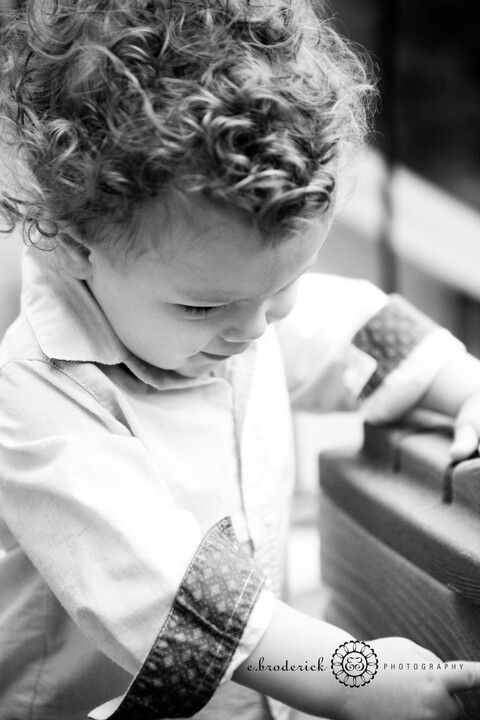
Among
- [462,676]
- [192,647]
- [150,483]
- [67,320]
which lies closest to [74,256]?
[67,320]

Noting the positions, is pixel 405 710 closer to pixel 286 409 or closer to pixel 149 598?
pixel 149 598

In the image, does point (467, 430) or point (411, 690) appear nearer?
point (411, 690)

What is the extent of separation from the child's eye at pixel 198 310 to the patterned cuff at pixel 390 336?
25 centimetres

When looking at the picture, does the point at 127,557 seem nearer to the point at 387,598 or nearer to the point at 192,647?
the point at 192,647

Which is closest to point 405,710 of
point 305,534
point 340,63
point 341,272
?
point 340,63

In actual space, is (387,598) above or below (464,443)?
below

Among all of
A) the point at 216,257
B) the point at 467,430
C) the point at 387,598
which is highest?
the point at 216,257

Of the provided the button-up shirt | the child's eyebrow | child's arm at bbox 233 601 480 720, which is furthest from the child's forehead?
child's arm at bbox 233 601 480 720

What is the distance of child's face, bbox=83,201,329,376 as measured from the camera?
1.74 ft

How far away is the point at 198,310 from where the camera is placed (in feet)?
1.92

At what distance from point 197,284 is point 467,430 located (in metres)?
0.28

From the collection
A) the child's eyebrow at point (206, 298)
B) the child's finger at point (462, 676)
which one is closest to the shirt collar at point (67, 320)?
the child's eyebrow at point (206, 298)

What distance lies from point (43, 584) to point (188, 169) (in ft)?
1.26

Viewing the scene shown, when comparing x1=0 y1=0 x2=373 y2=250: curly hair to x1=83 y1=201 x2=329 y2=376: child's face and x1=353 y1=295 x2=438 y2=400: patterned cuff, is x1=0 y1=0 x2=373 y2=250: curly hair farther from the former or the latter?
x1=353 y1=295 x2=438 y2=400: patterned cuff
